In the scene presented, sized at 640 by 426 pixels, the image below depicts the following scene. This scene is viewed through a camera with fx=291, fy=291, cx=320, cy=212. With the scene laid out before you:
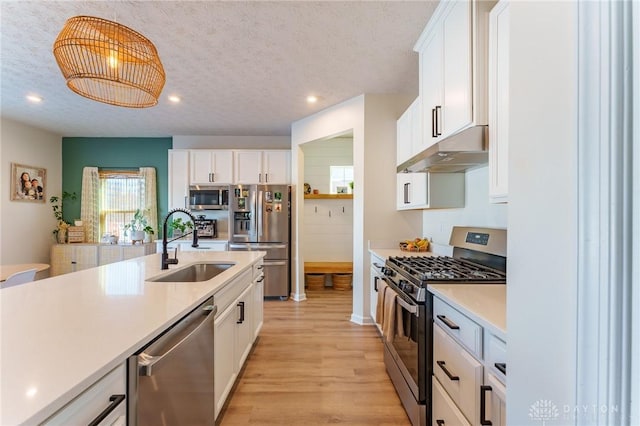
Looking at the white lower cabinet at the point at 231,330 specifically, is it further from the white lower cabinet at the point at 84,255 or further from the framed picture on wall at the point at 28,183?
the framed picture on wall at the point at 28,183

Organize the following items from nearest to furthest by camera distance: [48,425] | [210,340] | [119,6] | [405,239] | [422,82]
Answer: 1. [48,425]
2. [210,340]
3. [119,6]
4. [422,82]
5. [405,239]

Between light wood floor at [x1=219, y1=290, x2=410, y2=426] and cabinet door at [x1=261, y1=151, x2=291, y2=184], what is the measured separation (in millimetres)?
2276

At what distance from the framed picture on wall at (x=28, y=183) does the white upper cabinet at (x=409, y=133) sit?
217 inches

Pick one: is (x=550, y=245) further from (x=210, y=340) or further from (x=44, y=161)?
(x=44, y=161)

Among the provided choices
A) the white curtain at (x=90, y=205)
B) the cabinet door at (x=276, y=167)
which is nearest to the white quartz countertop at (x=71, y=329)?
the cabinet door at (x=276, y=167)

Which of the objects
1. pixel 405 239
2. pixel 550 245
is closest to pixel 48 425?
pixel 550 245

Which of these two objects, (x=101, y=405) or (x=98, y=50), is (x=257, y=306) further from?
(x=98, y=50)

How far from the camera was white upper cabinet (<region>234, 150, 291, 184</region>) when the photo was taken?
480cm

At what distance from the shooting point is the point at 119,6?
6.45ft

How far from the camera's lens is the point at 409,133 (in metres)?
2.79

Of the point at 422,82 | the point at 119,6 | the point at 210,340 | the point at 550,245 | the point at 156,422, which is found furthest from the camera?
the point at 422,82

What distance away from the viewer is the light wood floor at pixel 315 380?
184 cm

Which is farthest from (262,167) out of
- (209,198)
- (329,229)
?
(329,229)

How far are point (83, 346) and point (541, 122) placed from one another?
1221 millimetres
